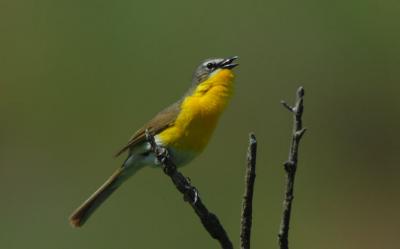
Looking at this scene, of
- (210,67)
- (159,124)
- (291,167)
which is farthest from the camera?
(210,67)

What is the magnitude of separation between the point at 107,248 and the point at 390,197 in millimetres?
Answer: 3141

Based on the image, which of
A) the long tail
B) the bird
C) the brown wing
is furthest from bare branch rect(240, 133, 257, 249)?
the long tail

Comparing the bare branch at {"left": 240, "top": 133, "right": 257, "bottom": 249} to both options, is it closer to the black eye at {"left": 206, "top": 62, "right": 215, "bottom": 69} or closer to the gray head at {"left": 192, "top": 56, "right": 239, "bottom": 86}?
the gray head at {"left": 192, "top": 56, "right": 239, "bottom": 86}

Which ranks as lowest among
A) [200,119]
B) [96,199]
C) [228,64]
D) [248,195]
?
[248,195]

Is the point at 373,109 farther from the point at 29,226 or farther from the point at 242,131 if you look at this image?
the point at 29,226

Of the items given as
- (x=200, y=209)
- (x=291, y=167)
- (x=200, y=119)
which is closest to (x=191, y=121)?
(x=200, y=119)

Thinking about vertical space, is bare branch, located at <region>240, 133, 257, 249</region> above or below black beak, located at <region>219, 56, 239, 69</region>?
below

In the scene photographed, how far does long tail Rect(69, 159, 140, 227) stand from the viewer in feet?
19.0

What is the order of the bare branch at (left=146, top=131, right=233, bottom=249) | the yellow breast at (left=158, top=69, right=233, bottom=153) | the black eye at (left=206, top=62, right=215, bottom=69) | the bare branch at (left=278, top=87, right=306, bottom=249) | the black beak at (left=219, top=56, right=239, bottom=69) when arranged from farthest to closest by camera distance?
the black eye at (left=206, top=62, right=215, bottom=69), the black beak at (left=219, top=56, right=239, bottom=69), the yellow breast at (left=158, top=69, right=233, bottom=153), the bare branch at (left=146, top=131, right=233, bottom=249), the bare branch at (left=278, top=87, right=306, bottom=249)

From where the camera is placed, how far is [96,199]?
593 centimetres

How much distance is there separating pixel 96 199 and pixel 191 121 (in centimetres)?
94

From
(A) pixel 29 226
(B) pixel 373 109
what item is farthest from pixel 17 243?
(B) pixel 373 109

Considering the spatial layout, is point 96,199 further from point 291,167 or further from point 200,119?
point 291,167

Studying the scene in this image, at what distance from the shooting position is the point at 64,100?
36.5ft
